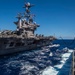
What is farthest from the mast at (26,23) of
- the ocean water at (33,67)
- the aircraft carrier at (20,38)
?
the ocean water at (33,67)

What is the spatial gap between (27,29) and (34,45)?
506cm

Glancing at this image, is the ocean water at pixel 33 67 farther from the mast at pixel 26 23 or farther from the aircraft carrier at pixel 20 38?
the mast at pixel 26 23

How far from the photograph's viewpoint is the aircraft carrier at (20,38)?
31.5m

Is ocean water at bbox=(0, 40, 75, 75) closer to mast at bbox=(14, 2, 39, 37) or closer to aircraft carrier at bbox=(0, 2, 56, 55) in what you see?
aircraft carrier at bbox=(0, 2, 56, 55)

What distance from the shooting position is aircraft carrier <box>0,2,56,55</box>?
103 ft

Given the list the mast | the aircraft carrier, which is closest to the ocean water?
the aircraft carrier

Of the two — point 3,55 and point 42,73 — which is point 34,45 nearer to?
point 3,55

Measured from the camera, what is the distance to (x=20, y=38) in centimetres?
3541

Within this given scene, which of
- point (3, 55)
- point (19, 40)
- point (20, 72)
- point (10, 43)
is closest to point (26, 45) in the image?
point (19, 40)

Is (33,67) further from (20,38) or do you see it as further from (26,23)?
(26,23)

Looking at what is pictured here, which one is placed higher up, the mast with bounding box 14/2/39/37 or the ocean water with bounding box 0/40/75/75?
the mast with bounding box 14/2/39/37

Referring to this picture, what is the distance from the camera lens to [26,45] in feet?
132

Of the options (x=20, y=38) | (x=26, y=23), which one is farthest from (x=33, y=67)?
(x=26, y=23)

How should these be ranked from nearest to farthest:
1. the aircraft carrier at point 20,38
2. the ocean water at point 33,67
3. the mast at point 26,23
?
the ocean water at point 33,67 → the aircraft carrier at point 20,38 → the mast at point 26,23
